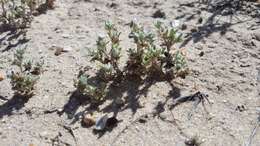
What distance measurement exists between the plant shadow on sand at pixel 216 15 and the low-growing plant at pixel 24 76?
4.70ft

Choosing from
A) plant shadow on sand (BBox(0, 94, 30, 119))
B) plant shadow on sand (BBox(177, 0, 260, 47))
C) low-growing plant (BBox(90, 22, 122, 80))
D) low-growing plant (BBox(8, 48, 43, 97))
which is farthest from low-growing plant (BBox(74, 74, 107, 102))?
plant shadow on sand (BBox(177, 0, 260, 47))

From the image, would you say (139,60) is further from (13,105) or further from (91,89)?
(13,105)

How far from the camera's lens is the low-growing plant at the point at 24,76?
3887 mm

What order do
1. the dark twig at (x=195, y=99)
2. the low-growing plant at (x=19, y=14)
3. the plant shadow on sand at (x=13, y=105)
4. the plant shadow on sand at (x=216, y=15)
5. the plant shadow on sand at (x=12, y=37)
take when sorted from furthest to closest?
the low-growing plant at (x=19, y=14) < the plant shadow on sand at (x=12, y=37) < the plant shadow on sand at (x=216, y=15) < the plant shadow on sand at (x=13, y=105) < the dark twig at (x=195, y=99)

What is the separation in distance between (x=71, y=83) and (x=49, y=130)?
23.0 inches

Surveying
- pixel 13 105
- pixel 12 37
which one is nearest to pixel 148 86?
pixel 13 105

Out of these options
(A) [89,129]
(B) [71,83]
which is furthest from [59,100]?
(A) [89,129]

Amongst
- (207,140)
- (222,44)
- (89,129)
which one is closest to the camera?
(207,140)

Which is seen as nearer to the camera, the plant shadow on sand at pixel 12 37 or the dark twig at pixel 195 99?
the dark twig at pixel 195 99

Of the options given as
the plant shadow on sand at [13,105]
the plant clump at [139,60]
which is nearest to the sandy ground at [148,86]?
the plant shadow on sand at [13,105]

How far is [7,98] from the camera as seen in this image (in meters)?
Answer: 4.00

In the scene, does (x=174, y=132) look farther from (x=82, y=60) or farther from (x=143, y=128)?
(x=82, y=60)

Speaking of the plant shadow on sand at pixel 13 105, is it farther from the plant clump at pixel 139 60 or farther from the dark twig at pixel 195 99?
the dark twig at pixel 195 99

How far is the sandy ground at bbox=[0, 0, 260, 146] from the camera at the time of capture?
3482mm
